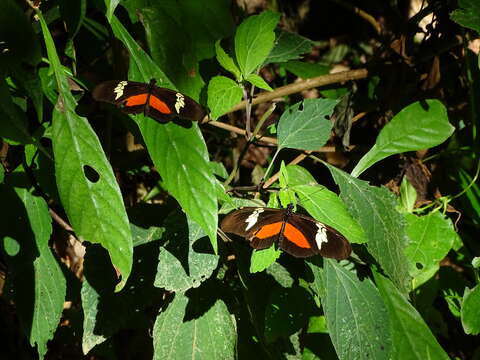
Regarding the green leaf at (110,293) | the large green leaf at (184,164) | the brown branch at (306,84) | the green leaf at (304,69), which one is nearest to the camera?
the large green leaf at (184,164)

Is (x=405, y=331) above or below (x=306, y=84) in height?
below

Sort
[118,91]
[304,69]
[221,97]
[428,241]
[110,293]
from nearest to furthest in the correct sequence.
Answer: [118,91] → [221,97] → [110,293] → [428,241] → [304,69]

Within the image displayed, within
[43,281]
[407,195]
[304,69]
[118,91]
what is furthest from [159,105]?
[407,195]

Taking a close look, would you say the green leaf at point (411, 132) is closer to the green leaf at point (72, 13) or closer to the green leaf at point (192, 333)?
the green leaf at point (192, 333)

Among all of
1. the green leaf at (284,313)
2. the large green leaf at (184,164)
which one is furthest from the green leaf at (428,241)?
the large green leaf at (184,164)

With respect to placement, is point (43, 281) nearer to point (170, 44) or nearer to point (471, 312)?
point (170, 44)

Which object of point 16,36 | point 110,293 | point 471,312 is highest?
point 16,36

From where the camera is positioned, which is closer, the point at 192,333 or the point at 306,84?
the point at 192,333
